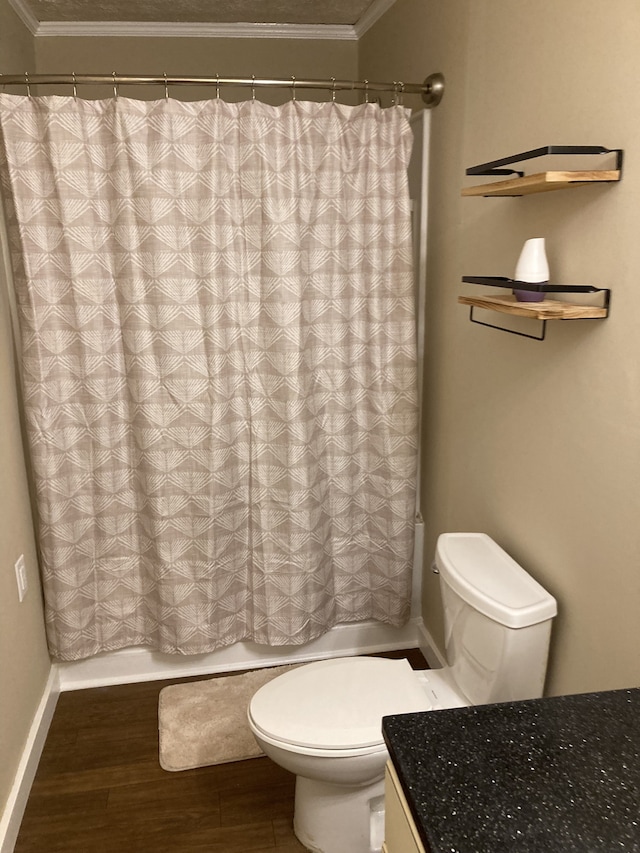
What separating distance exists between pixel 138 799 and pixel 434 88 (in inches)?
94.9

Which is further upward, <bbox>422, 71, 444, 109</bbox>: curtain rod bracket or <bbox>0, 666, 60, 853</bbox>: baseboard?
<bbox>422, 71, 444, 109</bbox>: curtain rod bracket

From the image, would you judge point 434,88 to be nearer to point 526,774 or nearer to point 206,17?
point 206,17

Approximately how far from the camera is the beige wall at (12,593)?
78.6 inches

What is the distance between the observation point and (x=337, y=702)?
5.97 feet

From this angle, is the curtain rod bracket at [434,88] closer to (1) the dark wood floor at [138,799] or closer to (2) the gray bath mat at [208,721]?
(2) the gray bath mat at [208,721]

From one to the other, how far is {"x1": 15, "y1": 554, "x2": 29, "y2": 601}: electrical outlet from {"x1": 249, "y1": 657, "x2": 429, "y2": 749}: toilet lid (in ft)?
2.86

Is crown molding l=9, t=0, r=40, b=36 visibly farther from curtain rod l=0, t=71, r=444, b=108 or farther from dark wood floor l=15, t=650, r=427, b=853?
dark wood floor l=15, t=650, r=427, b=853

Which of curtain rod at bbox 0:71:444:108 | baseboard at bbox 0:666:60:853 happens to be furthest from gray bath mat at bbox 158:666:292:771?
curtain rod at bbox 0:71:444:108

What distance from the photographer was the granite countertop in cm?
89

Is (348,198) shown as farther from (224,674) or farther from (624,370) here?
(224,674)

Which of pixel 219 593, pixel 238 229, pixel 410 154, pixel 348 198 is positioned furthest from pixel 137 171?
pixel 219 593

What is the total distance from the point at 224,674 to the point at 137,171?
182 cm

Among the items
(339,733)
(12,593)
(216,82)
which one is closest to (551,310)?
(339,733)

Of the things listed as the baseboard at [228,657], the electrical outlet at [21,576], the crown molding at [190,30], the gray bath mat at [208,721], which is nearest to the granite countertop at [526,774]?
the gray bath mat at [208,721]
